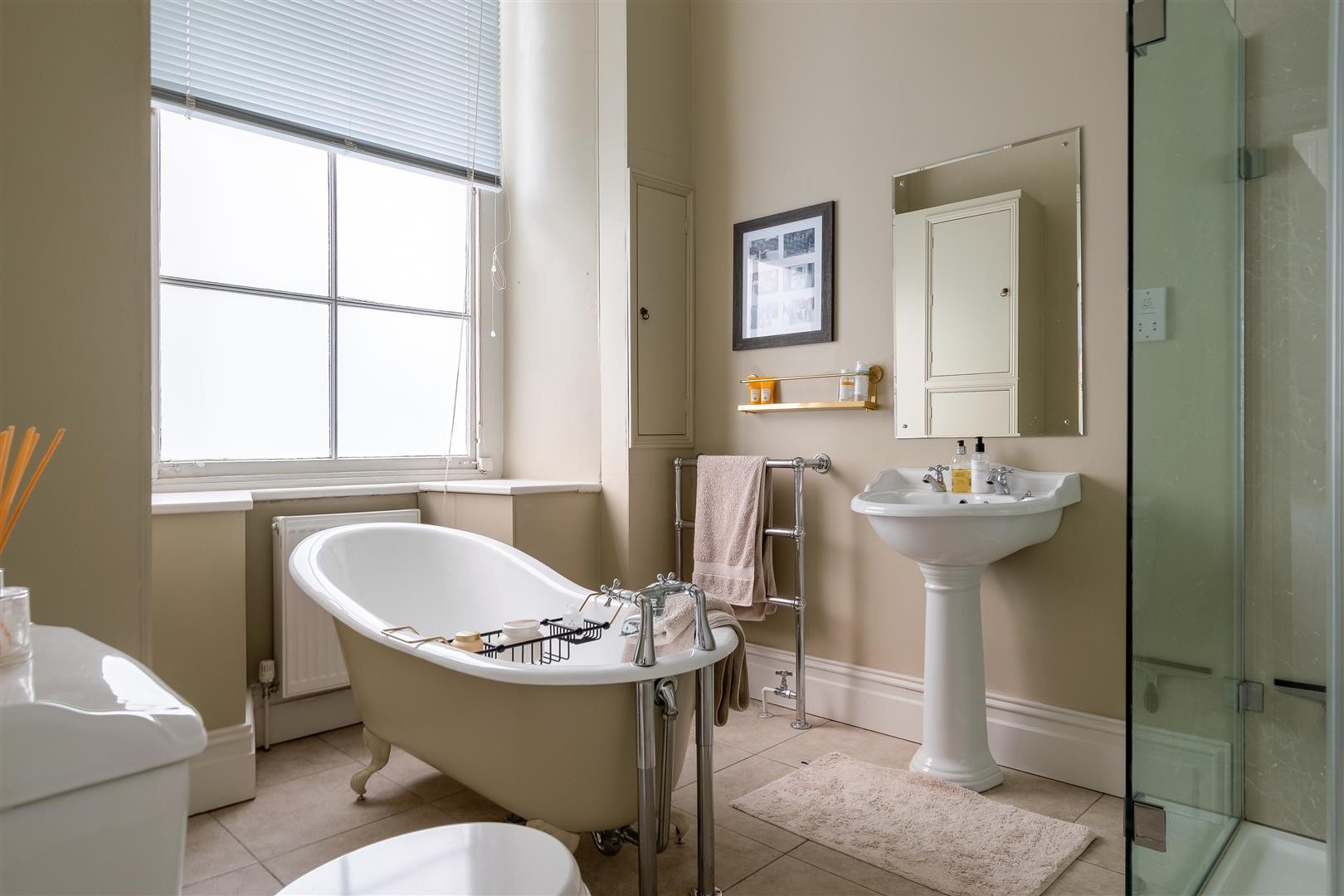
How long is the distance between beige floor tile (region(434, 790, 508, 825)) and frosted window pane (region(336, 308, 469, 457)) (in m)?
1.48

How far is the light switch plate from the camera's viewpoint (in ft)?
4.58

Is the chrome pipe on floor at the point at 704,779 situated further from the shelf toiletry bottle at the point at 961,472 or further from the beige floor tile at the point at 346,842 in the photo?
the shelf toiletry bottle at the point at 961,472

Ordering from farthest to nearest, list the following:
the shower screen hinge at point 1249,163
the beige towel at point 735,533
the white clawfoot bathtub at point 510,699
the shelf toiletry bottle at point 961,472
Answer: the beige towel at point 735,533 < the shelf toiletry bottle at point 961,472 < the white clawfoot bathtub at point 510,699 < the shower screen hinge at point 1249,163

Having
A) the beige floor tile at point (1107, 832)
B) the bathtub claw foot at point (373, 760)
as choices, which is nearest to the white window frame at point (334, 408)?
the bathtub claw foot at point (373, 760)

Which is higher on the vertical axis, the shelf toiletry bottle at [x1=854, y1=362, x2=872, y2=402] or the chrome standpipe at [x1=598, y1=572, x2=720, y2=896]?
the shelf toiletry bottle at [x1=854, y1=362, x2=872, y2=402]

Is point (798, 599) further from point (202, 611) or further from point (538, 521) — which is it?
point (202, 611)

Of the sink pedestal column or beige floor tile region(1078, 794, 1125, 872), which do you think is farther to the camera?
the sink pedestal column

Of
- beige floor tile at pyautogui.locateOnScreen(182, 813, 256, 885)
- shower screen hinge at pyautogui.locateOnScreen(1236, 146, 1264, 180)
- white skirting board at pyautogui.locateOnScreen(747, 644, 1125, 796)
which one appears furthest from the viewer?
white skirting board at pyautogui.locateOnScreen(747, 644, 1125, 796)

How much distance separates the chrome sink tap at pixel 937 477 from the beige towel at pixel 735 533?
632mm

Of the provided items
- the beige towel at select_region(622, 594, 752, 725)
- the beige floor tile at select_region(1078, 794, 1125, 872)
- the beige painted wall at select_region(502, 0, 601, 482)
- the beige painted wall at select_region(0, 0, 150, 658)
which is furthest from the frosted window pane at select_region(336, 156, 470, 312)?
the beige floor tile at select_region(1078, 794, 1125, 872)

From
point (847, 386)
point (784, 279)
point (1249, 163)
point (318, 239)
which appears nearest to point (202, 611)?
point (318, 239)

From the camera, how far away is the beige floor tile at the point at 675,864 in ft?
6.02

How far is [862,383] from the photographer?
279 centimetres

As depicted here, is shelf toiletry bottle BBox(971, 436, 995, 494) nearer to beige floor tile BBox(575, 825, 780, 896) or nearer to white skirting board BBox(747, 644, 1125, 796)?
white skirting board BBox(747, 644, 1125, 796)
